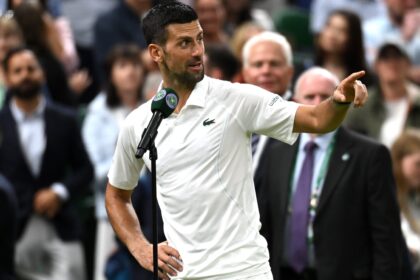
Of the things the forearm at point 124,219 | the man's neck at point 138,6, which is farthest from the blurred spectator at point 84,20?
the forearm at point 124,219

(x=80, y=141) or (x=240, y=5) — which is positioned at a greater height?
(x=240, y=5)

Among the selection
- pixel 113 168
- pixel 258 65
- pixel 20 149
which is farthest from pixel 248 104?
pixel 20 149

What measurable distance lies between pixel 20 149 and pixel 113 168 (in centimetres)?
436

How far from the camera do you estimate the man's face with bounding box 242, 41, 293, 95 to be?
8750 mm

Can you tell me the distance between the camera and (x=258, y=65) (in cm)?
883

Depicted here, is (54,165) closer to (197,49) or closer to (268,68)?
(268,68)

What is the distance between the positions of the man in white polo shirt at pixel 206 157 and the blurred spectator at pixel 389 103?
15.1 feet

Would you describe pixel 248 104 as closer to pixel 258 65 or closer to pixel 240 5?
pixel 258 65

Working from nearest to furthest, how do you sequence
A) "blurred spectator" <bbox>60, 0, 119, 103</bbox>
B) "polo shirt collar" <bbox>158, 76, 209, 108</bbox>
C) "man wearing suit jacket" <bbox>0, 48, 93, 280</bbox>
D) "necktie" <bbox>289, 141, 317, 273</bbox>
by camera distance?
"polo shirt collar" <bbox>158, 76, 209, 108</bbox>
"necktie" <bbox>289, 141, 317, 273</bbox>
"man wearing suit jacket" <bbox>0, 48, 93, 280</bbox>
"blurred spectator" <bbox>60, 0, 119, 103</bbox>

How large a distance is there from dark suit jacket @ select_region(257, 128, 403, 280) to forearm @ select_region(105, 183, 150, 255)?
1602 millimetres

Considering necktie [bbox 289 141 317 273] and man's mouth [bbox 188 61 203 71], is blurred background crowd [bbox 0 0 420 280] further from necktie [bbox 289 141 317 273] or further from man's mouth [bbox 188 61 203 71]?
man's mouth [bbox 188 61 203 71]

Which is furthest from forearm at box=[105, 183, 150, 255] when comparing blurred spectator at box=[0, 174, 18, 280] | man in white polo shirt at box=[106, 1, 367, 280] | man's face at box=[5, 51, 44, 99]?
man's face at box=[5, 51, 44, 99]

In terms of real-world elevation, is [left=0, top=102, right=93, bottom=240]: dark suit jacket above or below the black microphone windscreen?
below

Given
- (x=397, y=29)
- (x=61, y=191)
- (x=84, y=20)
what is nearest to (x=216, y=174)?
(x=61, y=191)
